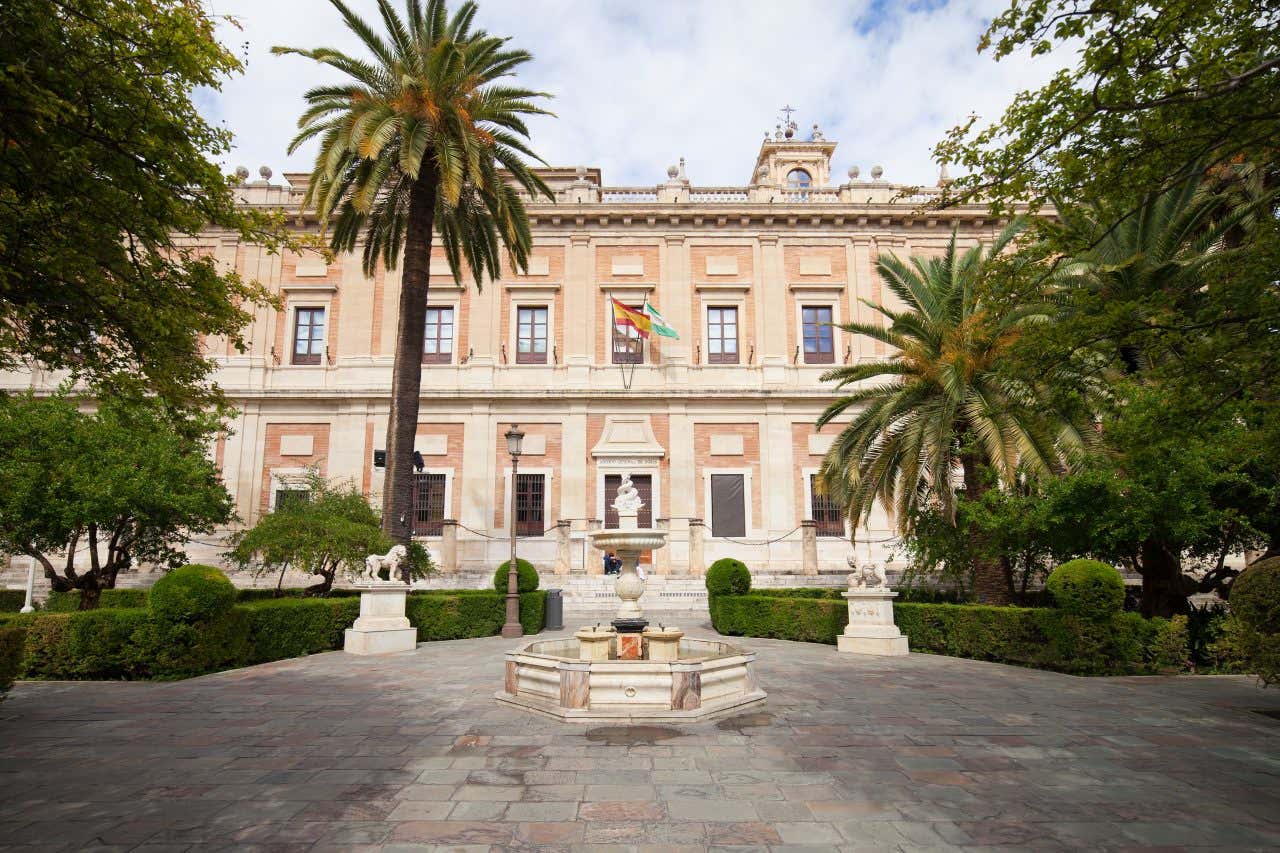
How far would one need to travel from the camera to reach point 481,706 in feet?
24.1

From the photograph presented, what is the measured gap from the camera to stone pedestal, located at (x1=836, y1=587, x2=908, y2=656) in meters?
11.7

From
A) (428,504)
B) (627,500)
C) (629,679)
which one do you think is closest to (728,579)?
(627,500)

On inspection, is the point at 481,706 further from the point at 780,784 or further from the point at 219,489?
the point at 219,489

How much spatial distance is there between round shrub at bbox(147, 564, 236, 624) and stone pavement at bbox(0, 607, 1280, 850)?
1.11m

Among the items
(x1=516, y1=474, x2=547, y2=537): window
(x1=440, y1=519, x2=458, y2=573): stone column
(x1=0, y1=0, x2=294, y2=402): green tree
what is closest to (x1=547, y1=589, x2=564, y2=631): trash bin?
(x1=440, y1=519, x2=458, y2=573): stone column

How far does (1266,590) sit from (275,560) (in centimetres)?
1486

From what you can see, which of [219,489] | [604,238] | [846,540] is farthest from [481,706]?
[604,238]

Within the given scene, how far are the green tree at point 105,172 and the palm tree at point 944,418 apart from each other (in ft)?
34.3

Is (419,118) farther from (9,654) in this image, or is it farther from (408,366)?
(9,654)

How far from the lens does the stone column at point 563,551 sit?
20.6 meters

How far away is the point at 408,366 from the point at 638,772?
435 inches

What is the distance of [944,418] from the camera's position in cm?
1230

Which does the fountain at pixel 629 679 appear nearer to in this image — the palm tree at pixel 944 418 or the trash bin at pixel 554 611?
the palm tree at pixel 944 418

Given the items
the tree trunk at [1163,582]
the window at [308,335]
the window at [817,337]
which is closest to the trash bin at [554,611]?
the tree trunk at [1163,582]
